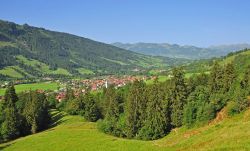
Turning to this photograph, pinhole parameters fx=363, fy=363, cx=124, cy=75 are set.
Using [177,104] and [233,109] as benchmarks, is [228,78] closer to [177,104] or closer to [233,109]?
[177,104]

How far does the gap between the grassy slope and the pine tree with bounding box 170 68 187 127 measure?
6.69 metres

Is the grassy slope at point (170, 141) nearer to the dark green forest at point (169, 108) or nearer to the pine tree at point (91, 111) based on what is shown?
the dark green forest at point (169, 108)

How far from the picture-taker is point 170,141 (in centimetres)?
7162

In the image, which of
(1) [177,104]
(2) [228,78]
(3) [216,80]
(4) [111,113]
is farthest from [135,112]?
(2) [228,78]

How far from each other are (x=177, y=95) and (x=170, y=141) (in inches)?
1359

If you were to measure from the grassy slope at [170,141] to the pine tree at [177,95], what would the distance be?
6688 millimetres

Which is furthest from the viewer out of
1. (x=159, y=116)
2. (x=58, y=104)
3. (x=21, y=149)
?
(x=58, y=104)

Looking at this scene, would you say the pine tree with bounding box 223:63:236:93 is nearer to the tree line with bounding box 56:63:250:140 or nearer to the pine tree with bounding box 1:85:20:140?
the tree line with bounding box 56:63:250:140

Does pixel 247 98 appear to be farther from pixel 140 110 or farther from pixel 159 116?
pixel 140 110

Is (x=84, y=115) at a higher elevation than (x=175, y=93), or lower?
lower

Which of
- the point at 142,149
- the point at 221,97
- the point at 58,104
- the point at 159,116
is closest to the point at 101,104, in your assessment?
the point at 58,104

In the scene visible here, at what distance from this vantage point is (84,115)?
146 metres

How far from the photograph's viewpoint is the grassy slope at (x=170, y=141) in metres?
50.4

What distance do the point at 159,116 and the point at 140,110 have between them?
1035 cm
